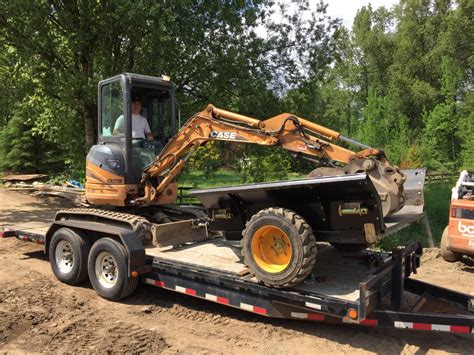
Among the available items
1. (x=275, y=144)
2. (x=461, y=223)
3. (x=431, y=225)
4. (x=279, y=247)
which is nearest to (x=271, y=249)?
(x=279, y=247)

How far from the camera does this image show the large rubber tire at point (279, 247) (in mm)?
4613

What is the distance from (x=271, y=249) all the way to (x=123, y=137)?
336 cm

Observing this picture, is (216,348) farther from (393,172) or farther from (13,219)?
(13,219)

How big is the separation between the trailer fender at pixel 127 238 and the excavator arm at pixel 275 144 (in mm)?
849

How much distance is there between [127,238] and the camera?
609 centimetres

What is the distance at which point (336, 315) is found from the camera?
4.48 metres

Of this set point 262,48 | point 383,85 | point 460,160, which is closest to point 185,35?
point 262,48

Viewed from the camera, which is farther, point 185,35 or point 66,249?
point 185,35

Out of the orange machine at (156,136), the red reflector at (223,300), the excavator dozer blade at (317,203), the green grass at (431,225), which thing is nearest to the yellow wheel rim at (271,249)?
the excavator dozer blade at (317,203)

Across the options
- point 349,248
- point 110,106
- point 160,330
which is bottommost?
point 160,330

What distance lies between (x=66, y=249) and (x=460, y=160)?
1113 inches

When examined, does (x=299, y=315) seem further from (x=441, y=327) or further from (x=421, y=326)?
(x=441, y=327)

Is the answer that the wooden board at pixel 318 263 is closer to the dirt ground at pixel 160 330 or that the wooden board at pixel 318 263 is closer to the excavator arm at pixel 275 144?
the dirt ground at pixel 160 330

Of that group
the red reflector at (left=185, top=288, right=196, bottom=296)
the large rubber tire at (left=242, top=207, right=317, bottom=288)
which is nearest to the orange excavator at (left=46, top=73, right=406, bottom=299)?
the large rubber tire at (left=242, top=207, right=317, bottom=288)
